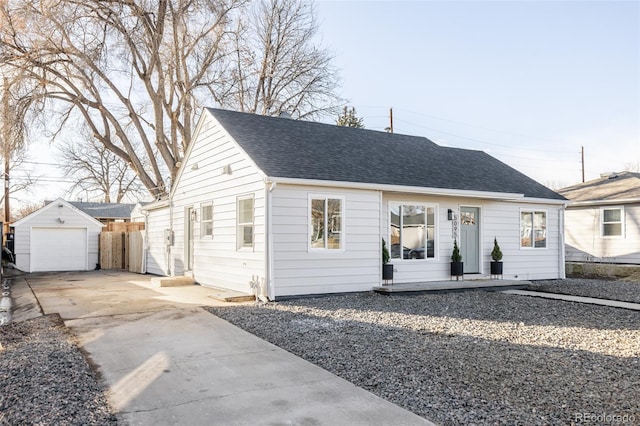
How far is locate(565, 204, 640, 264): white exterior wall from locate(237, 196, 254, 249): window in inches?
567

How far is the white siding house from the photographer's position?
32.0ft

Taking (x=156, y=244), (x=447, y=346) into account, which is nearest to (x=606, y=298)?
(x=447, y=346)

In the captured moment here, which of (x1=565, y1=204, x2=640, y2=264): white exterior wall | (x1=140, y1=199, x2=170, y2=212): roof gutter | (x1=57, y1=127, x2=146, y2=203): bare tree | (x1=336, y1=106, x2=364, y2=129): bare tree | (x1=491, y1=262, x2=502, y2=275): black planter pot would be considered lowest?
(x1=491, y1=262, x2=502, y2=275): black planter pot

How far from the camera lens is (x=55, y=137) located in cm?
2142

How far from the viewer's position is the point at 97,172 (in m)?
39.2

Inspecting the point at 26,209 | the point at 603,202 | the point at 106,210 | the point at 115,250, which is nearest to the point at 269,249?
the point at 115,250

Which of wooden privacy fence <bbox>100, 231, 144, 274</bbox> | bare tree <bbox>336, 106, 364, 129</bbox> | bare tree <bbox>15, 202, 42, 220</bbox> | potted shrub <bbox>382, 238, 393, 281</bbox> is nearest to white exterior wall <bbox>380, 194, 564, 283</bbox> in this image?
potted shrub <bbox>382, 238, 393, 281</bbox>

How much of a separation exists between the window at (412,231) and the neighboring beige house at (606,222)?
286 inches

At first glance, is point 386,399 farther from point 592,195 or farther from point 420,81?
point 592,195

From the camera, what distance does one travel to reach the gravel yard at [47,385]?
346 cm

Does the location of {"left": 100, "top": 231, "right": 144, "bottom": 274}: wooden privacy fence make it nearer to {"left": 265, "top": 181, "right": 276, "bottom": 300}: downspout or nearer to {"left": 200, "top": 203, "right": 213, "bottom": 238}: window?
{"left": 200, "top": 203, "right": 213, "bottom": 238}: window

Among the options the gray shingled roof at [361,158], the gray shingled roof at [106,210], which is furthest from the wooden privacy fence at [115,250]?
the gray shingled roof at [106,210]

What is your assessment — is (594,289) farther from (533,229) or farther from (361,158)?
(361,158)

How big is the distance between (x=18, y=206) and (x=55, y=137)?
24.3 m
